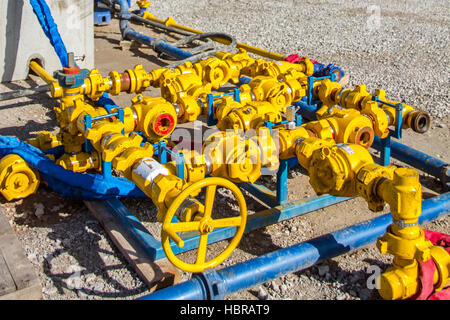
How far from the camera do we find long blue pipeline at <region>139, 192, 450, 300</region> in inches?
103

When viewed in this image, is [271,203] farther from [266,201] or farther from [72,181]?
[72,181]

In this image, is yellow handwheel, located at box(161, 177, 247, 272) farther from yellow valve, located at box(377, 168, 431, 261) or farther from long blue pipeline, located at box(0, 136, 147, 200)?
long blue pipeline, located at box(0, 136, 147, 200)

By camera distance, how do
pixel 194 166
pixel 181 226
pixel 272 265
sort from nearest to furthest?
1. pixel 181 226
2. pixel 272 265
3. pixel 194 166

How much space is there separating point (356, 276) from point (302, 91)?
5.83 feet

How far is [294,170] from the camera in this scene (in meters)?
4.54

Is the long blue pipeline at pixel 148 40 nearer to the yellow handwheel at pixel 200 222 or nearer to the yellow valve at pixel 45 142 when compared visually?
the yellow valve at pixel 45 142

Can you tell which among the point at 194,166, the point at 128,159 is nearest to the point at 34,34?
the point at 128,159

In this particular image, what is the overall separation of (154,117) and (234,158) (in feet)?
3.38

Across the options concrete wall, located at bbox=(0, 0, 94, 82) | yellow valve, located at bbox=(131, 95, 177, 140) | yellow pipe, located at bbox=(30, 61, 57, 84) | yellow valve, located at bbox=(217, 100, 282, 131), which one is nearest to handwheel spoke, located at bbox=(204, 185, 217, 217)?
yellow valve, located at bbox=(217, 100, 282, 131)

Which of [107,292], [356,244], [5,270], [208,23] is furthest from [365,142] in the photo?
[208,23]

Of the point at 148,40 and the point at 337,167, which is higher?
the point at 337,167

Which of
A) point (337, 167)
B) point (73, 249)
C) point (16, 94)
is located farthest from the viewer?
point (16, 94)

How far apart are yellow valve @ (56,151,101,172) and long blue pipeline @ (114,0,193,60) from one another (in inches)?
120

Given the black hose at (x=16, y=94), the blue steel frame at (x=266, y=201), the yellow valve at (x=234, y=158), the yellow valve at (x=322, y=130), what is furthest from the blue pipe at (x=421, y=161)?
the black hose at (x=16, y=94)
